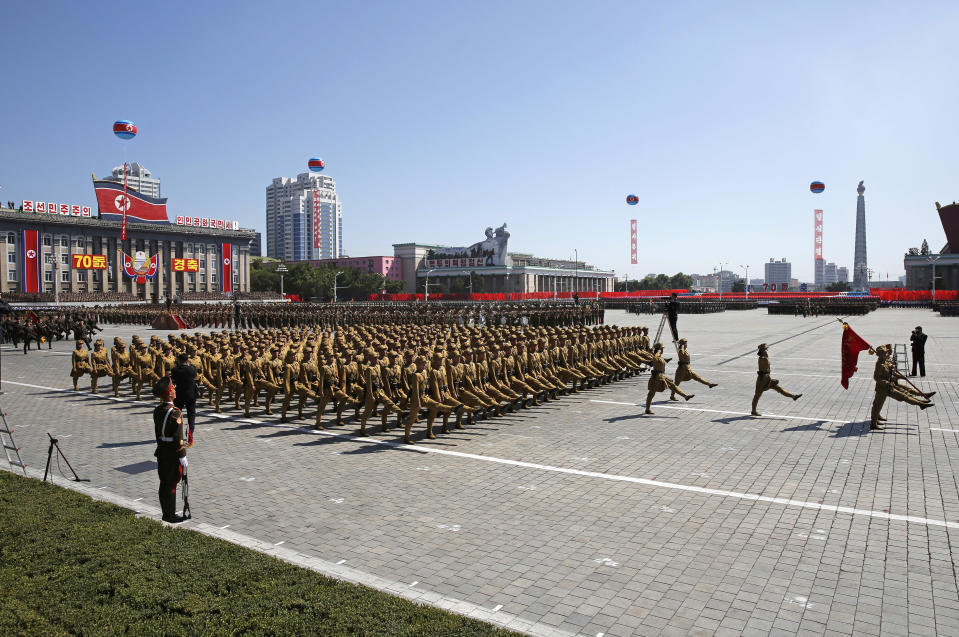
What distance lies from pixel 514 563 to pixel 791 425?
8.29 metres

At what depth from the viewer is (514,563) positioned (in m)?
6.20

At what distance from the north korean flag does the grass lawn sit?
81.2 m

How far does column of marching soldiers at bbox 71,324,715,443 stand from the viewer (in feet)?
39.3

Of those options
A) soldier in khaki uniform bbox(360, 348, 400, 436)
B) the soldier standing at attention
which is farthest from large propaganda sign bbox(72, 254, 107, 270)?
the soldier standing at attention

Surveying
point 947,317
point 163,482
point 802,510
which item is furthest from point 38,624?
point 947,317

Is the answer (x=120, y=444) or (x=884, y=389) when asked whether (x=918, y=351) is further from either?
(x=120, y=444)

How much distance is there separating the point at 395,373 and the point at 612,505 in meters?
5.68

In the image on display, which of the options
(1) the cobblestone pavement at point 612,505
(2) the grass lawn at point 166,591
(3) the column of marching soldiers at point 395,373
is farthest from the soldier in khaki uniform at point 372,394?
(2) the grass lawn at point 166,591

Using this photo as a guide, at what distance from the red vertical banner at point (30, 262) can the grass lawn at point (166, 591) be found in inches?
3552

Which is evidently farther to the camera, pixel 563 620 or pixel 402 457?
pixel 402 457

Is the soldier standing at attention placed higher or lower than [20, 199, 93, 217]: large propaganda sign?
lower

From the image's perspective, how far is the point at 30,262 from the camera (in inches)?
3221

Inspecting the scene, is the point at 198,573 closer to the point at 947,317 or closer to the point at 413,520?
the point at 413,520

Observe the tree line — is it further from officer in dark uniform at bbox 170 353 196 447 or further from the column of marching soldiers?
officer in dark uniform at bbox 170 353 196 447
